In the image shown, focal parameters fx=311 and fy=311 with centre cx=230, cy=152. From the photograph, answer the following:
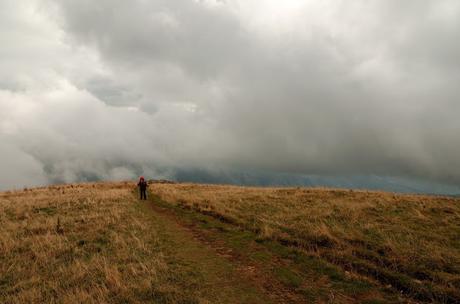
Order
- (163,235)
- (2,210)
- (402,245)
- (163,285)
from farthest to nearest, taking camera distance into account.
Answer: (2,210) → (163,235) → (402,245) → (163,285)

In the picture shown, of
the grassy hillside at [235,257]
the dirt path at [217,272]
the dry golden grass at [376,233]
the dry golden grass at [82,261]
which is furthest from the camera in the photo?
the dry golden grass at [376,233]

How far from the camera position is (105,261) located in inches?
440

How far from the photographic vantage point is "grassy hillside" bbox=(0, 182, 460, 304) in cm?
890

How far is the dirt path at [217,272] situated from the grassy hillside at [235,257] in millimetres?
37

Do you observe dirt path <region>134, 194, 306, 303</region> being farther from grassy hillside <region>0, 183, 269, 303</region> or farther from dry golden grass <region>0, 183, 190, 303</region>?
dry golden grass <region>0, 183, 190, 303</region>

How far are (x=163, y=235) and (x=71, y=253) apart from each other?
13.7ft

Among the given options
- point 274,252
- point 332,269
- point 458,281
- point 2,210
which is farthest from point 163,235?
point 2,210

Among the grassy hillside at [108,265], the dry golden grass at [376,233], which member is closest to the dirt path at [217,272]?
the grassy hillside at [108,265]

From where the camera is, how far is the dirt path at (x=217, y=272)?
8602 millimetres

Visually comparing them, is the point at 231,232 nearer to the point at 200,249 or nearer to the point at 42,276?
the point at 200,249

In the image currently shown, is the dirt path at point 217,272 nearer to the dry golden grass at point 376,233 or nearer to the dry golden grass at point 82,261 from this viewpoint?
the dry golden grass at point 82,261

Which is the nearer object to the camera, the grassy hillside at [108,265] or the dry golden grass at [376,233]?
the grassy hillside at [108,265]

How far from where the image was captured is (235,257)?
1213 cm

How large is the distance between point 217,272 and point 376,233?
862 centimetres
